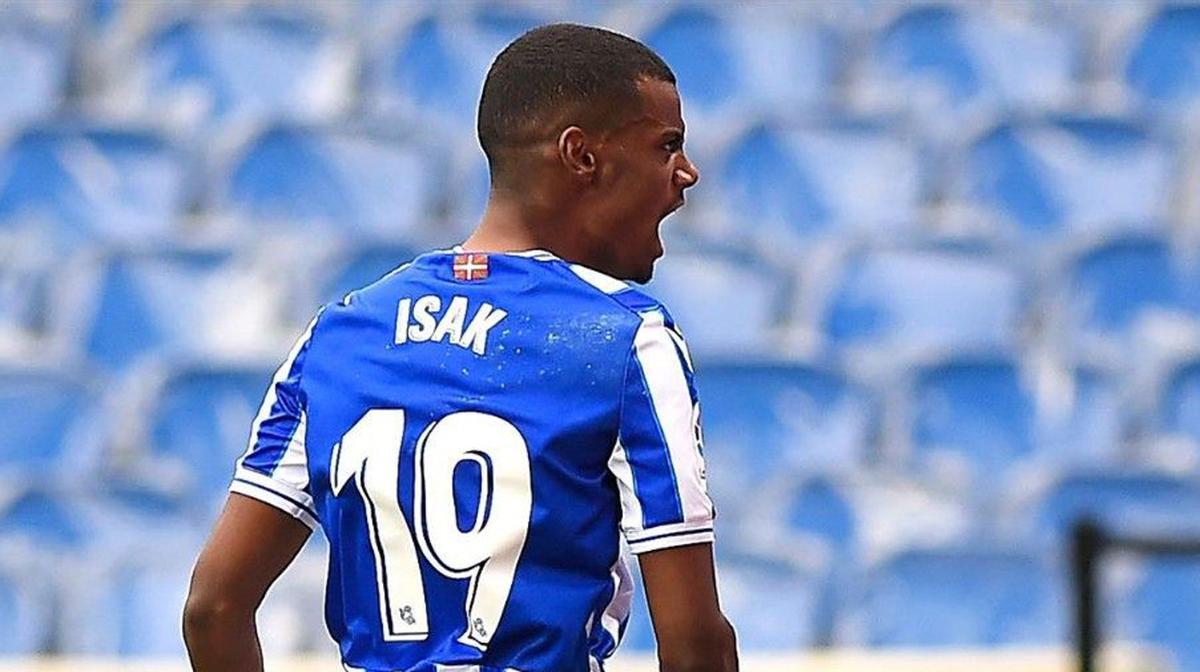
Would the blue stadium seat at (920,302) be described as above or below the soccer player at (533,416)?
above

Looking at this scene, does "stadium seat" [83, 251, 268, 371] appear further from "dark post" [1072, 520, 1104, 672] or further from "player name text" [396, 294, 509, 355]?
"player name text" [396, 294, 509, 355]

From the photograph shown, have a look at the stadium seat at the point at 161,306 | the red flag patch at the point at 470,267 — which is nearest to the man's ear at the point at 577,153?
the red flag patch at the point at 470,267

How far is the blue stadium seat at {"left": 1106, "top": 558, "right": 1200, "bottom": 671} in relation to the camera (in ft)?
15.9

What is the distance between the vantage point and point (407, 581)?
2049 millimetres

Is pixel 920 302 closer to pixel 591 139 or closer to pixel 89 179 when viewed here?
pixel 89 179

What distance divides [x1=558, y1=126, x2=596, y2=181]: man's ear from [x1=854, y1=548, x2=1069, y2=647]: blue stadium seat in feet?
9.50

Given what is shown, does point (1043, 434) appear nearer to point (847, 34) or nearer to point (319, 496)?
point (847, 34)

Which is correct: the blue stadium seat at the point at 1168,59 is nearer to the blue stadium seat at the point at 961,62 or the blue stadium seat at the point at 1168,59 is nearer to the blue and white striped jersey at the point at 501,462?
the blue stadium seat at the point at 961,62

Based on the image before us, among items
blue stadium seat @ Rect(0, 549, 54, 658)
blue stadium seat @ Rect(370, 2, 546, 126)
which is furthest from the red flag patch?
blue stadium seat @ Rect(370, 2, 546, 126)

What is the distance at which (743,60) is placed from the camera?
643cm

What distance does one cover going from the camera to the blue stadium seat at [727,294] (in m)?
5.64

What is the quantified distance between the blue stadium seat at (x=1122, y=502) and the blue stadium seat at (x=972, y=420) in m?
0.26

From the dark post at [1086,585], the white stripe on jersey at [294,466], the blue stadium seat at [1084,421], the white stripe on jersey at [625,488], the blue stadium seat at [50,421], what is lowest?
the white stripe on jersey at [625,488]

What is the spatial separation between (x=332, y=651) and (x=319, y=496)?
2514mm
